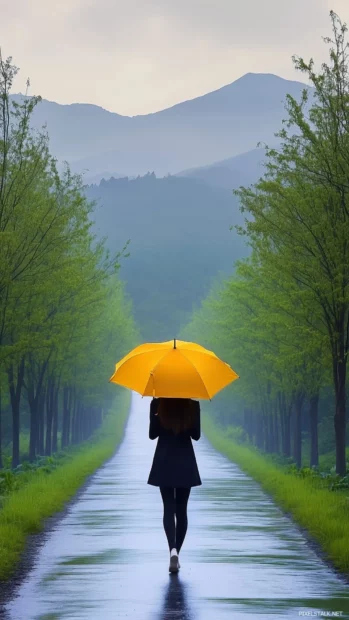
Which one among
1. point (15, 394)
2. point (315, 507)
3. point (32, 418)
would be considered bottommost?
point (315, 507)

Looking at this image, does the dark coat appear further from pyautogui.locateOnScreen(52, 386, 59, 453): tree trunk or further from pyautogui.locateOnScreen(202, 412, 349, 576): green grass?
pyautogui.locateOnScreen(52, 386, 59, 453): tree trunk

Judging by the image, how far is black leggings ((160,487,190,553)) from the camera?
1275cm

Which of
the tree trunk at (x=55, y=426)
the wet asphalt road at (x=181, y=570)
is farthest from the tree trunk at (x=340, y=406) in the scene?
the tree trunk at (x=55, y=426)

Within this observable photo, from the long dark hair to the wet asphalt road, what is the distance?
57.8 inches

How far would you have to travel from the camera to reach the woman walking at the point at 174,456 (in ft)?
41.9

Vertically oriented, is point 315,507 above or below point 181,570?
above

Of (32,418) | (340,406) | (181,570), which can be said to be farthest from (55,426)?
(181,570)

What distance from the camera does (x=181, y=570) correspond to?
1280cm

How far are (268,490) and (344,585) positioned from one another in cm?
1448

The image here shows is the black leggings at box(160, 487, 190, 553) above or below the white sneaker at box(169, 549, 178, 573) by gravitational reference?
above

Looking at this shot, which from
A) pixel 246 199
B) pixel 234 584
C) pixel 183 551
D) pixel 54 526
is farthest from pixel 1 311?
pixel 234 584

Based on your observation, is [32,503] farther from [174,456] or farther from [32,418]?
[32,418]

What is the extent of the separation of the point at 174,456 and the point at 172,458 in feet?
0.10

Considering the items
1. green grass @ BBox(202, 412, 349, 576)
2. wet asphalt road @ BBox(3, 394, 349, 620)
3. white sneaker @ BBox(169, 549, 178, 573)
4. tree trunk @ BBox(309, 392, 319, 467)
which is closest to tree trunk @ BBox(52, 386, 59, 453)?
tree trunk @ BBox(309, 392, 319, 467)
